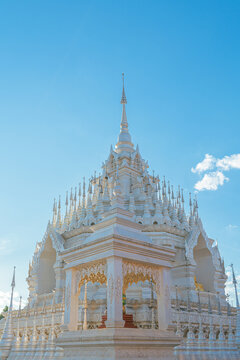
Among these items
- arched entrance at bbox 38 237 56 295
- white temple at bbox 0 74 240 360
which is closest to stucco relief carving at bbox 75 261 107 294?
white temple at bbox 0 74 240 360

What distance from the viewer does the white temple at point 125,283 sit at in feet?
28.8

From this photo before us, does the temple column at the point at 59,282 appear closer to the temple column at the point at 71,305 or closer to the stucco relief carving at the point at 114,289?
the temple column at the point at 71,305

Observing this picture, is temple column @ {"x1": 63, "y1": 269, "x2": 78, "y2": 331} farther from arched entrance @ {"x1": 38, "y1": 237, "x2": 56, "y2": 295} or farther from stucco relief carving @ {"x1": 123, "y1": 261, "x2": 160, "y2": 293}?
arched entrance @ {"x1": 38, "y1": 237, "x2": 56, "y2": 295}

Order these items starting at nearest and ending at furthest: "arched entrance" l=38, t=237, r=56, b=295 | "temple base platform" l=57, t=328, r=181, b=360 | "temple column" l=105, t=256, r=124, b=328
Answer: "temple base platform" l=57, t=328, r=181, b=360 → "temple column" l=105, t=256, r=124, b=328 → "arched entrance" l=38, t=237, r=56, b=295

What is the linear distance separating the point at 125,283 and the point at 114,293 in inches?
107

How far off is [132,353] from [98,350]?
2.71ft

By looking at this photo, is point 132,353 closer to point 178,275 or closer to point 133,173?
point 178,275

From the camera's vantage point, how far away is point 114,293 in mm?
8422

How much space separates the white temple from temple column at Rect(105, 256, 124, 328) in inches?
0.9

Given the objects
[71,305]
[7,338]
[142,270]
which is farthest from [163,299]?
[7,338]

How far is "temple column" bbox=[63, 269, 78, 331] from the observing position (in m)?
9.81

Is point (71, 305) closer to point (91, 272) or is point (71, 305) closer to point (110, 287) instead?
point (91, 272)

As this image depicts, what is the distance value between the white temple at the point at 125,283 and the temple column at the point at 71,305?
28mm

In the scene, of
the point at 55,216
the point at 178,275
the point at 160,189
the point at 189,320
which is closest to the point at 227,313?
the point at 178,275
